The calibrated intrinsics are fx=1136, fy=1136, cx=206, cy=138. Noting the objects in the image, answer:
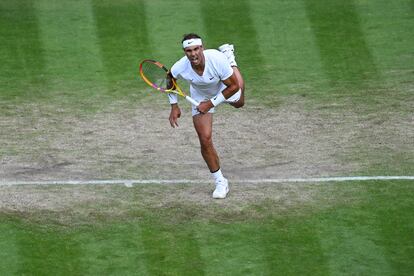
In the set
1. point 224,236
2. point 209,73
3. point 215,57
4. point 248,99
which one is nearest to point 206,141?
point 209,73

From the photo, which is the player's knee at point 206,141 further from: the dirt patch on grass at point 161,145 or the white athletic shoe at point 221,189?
the dirt patch on grass at point 161,145

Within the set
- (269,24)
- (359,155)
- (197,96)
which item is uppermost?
(197,96)

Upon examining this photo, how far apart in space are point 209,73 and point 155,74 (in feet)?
3.75

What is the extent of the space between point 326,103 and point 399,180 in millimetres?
4253

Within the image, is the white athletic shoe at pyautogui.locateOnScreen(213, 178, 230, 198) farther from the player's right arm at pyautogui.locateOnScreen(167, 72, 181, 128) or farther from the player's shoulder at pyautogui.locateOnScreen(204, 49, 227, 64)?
the player's shoulder at pyautogui.locateOnScreen(204, 49, 227, 64)

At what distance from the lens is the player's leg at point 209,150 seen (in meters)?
16.0

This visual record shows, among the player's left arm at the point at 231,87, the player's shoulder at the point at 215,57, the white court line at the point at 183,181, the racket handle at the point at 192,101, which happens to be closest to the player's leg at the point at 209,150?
the racket handle at the point at 192,101

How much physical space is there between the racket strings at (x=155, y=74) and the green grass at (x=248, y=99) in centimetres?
164

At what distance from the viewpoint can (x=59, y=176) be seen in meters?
17.0

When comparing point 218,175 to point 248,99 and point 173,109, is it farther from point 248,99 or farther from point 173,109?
point 248,99

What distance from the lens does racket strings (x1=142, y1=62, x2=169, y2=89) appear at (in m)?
16.8

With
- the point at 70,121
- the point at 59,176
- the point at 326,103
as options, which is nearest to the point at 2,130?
Answer: the point at 70,121

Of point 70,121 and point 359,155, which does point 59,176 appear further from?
point 359,155

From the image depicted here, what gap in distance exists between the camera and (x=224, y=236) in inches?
572
